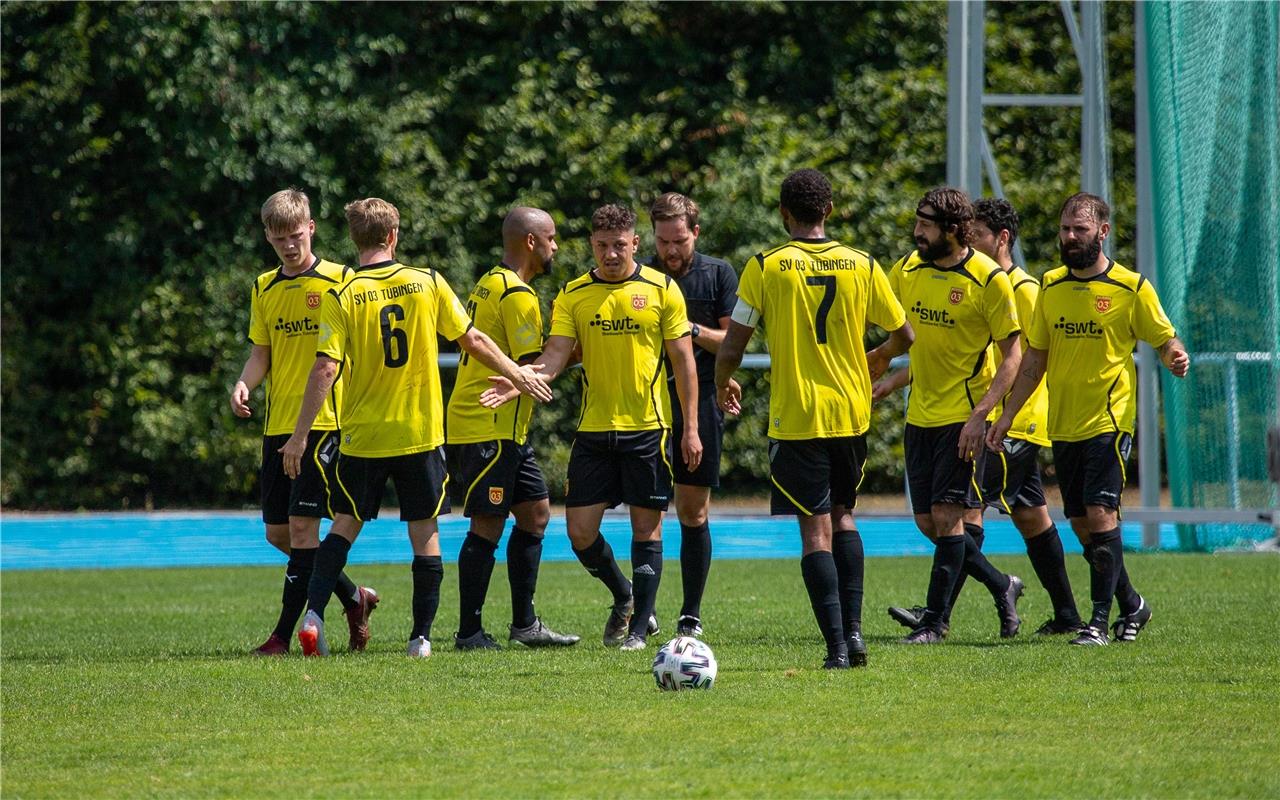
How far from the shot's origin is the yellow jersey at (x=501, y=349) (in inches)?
307

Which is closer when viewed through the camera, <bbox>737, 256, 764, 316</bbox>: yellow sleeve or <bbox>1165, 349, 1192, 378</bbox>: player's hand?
<bbox>737, 256, 764, 316</bbox>: yellow sleeve

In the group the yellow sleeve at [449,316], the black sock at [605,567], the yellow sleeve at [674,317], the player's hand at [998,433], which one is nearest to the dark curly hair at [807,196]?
the yellow sleeve at [674,317]

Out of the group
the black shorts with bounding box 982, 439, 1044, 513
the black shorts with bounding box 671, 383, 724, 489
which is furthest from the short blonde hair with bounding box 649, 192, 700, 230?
the black shorts with bounding box 982, 439, 1044, 513

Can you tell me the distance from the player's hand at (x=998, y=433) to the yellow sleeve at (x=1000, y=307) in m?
0.42

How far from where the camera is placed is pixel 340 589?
7852 mm

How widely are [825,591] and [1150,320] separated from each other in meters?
2.24

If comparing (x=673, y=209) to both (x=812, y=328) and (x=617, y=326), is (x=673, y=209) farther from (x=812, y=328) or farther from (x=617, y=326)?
(x=812, y=328)

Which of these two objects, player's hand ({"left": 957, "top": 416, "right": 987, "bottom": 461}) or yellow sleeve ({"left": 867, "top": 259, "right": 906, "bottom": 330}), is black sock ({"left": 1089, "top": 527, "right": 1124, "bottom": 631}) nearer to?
player's hand ({"left": 957, "top": 416, "right": 987, "bottom": 461})

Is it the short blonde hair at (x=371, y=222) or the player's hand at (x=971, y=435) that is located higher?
the short blonde hair at (x=371, y=222)

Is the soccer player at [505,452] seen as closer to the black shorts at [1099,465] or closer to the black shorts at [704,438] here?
the black shorts at [704,438]

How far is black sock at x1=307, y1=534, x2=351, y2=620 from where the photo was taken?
751cm

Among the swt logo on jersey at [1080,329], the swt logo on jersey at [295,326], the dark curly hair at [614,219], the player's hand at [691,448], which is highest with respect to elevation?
the dark curly hair at [614,219]

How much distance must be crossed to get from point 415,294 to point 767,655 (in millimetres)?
2287

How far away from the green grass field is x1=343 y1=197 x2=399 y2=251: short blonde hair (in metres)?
1.91
